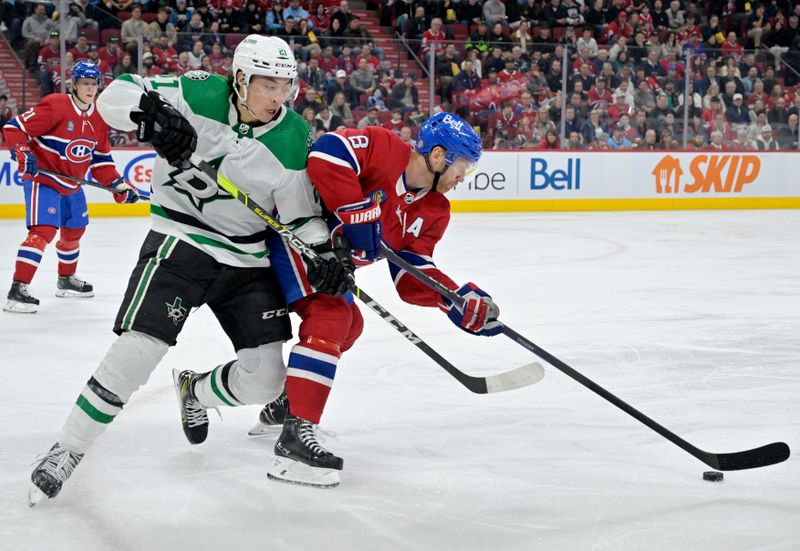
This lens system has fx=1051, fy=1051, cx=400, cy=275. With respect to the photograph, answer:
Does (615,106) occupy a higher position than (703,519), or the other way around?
(703,519)

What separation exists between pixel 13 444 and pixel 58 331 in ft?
5.74

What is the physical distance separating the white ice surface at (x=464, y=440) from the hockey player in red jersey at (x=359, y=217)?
0.85 ft

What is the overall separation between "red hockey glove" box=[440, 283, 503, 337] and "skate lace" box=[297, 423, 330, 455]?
0.46 meters

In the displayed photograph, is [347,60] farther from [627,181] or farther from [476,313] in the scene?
A: [476,313]

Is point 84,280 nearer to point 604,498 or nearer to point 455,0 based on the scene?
point 604,498

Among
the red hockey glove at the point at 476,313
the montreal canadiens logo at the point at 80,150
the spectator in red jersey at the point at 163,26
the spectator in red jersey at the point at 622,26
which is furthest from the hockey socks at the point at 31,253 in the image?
the spectator in red jersey at the point at 622,26

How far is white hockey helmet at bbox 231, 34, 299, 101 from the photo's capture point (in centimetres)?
235

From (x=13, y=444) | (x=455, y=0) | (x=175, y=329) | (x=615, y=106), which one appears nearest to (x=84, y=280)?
(x=13, y=444)

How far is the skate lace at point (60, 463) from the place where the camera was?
2279 millimetres

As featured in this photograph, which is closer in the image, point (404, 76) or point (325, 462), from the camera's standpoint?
point (325, 462)

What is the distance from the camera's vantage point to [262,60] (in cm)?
235

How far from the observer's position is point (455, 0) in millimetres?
12125

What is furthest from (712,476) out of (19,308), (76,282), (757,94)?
(757,94)

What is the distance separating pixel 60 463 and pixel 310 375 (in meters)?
0.58
